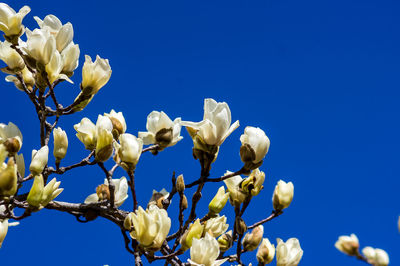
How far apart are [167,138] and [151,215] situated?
414mm

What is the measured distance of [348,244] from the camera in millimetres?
1311

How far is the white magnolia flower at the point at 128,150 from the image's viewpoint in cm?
167

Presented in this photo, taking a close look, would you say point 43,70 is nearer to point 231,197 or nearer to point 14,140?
point 14,140

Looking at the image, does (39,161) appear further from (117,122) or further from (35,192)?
(117,122)

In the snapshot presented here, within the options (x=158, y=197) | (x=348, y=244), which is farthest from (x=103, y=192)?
(x=348, y=244)

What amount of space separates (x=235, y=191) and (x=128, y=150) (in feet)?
1.56

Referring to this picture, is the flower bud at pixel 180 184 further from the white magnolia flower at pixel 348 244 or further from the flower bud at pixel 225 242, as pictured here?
the white magnolia flower at pixel 348 244

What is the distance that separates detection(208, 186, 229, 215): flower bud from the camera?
189 centimetres

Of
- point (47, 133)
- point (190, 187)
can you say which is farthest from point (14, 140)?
point (190, 187)

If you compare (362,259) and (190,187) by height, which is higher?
(190,187)

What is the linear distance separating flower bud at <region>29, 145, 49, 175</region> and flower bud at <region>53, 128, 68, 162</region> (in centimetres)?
11

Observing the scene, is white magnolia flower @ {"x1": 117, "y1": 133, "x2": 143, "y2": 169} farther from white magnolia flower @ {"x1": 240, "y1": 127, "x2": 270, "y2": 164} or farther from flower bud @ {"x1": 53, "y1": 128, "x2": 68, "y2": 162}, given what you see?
white magnolia flower @ {"x1": 240, "y1": 127, "x2": 270, "y2": 164}

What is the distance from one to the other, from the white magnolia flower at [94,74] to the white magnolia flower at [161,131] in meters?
0.25

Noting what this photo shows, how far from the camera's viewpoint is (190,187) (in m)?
1.79
